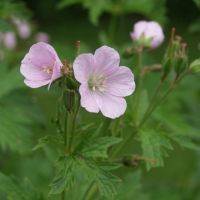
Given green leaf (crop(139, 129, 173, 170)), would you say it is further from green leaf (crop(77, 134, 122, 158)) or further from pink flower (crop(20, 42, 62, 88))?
pink flower (crop(20, 42, 62, 88))

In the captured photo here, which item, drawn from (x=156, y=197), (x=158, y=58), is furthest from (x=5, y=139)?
(x=158, y=58)

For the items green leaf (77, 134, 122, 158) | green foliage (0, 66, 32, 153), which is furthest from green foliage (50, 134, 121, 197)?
green foliage (0, 66, 32, 153)

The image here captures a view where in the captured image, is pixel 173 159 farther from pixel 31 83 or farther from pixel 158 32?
pixel 31 83

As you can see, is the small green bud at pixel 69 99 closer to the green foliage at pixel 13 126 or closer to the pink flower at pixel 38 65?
the pink flower at pixel 38 65

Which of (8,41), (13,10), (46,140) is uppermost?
(13,10)

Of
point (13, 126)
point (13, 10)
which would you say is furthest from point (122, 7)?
point (13, 126)

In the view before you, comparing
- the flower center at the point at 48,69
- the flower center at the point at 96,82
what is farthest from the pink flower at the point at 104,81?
the flower center at the point at 48,69

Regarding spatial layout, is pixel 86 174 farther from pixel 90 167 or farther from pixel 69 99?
pixel 69 99
